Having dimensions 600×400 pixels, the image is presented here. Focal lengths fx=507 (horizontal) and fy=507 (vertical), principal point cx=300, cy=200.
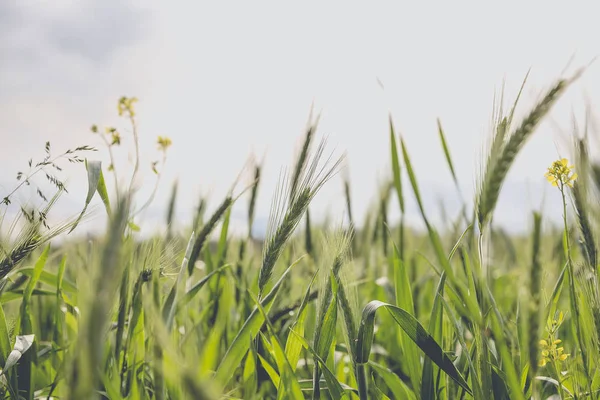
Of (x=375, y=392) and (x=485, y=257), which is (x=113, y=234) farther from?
(x=375, y=392)

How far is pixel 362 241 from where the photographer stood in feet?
9.57

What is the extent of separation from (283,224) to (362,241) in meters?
1.94

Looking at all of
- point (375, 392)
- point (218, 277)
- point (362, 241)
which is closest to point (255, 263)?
point (362, 241)

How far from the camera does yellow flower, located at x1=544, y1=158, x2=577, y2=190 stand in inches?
41.4

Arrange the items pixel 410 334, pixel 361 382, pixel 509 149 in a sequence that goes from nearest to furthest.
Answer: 1. pixel 509 149
2. pixel 361 382
3. pixel 410 334

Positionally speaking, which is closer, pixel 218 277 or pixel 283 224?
pixel 283 224

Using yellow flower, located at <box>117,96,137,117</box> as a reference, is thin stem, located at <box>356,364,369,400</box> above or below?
below

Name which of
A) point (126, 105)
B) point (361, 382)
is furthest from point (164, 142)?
point (361, 382)

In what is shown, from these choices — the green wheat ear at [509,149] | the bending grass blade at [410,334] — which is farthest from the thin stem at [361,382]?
the green wheat ear at [509,149]

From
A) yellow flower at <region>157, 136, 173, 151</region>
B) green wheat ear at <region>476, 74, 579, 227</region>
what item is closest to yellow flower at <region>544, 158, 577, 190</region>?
green wheat ear at <region>476, 74, 579, 227</region>

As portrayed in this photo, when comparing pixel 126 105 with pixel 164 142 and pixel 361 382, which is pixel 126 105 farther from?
pixel 361 382

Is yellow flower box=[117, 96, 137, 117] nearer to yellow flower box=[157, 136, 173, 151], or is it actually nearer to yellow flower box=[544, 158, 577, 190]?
yellow flower box=[157, 136, 173, 151]

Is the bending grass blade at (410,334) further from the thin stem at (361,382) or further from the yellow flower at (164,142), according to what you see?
the yellow flower at (164,142)

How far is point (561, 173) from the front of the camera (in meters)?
1.06
